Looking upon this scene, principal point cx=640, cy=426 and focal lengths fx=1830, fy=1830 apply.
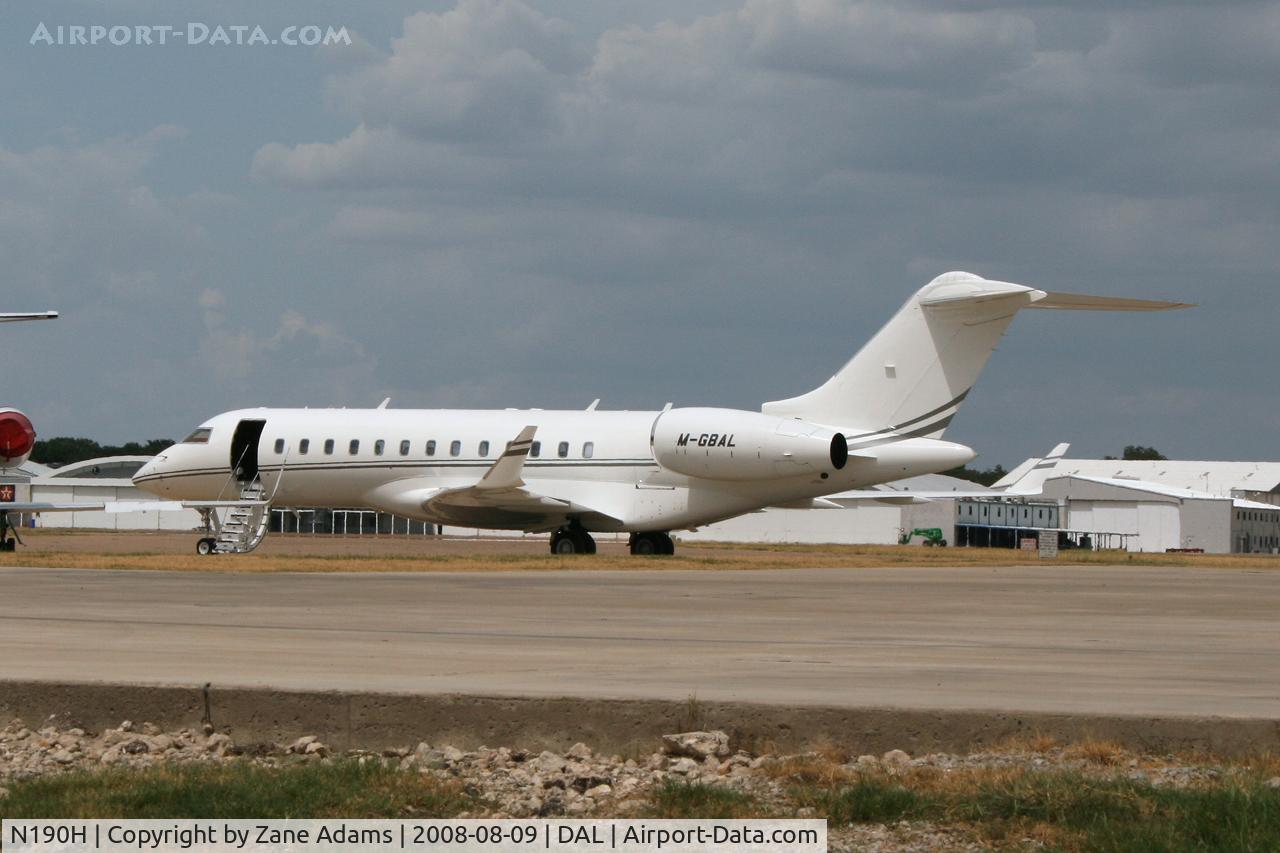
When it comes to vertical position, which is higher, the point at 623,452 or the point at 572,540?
the point at 623,452

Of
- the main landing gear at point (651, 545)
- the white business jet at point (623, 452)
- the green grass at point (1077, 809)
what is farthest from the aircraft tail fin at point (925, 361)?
the green grass at point (1077, 809)

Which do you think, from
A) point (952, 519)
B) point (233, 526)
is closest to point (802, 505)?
point (233, 526)

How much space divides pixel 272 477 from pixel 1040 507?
5937 cm

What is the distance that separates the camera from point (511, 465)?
120ft

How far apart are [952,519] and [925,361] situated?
169 feet

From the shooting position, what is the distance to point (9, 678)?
34.4 ft

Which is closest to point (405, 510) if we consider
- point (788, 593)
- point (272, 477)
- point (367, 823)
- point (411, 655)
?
point (272, 477)

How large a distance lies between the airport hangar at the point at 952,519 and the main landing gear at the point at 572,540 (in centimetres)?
3216

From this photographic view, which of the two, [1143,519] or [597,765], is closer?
[597,765]

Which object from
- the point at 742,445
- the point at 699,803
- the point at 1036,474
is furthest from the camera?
the point at 1036,474

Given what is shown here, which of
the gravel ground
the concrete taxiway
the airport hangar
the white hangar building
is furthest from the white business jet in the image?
the white hangar building

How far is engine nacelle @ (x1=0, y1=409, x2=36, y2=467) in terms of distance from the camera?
3133 centimetres

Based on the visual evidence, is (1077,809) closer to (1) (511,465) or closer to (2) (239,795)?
(2) (239,795)

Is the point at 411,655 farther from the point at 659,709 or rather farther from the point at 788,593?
the point at 788,593
